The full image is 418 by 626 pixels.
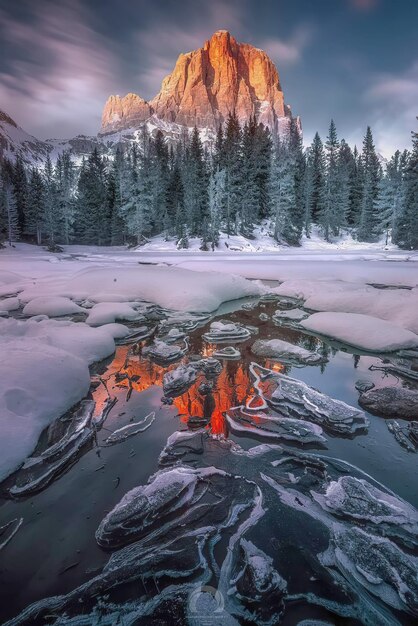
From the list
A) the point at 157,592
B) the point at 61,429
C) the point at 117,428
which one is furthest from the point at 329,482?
the point at 61,429

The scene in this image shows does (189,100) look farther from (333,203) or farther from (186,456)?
(186,456)

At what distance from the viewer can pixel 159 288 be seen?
13.5 m

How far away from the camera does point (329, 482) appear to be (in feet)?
13.4

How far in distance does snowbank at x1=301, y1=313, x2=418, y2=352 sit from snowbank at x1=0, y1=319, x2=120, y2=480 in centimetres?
618

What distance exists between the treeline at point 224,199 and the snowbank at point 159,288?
21.8 meters

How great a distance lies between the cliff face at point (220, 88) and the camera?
17662 cm

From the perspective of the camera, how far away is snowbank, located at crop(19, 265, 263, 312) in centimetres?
1261

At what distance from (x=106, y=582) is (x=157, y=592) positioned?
1.55 ft

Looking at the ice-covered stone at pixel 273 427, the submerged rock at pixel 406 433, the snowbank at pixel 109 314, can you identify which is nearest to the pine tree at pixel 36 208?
the snowbank at pixel 109 314

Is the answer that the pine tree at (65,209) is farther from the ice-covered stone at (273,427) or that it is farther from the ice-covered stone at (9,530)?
the ice-covered stone at (9,530)

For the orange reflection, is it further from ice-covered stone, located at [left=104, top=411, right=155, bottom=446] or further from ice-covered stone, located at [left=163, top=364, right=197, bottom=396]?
ice-covered stone, located at [left=104, top=411, right=155, bottom=446]

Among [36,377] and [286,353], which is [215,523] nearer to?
[36,377]

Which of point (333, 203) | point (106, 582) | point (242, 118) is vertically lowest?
point (106, 582)

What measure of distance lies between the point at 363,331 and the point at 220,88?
212430 mm
